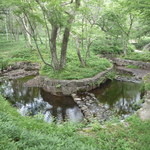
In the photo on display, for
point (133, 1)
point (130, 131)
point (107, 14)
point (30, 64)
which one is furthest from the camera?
point (107, 14)

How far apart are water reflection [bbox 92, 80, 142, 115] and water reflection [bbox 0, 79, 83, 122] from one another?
75.4 inches

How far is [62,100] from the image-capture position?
10.7 m

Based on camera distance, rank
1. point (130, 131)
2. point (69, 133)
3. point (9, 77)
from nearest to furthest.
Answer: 1. point (69, 133)
2. point (130, 131)
3. point (9, 77)

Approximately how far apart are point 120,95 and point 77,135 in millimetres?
6643

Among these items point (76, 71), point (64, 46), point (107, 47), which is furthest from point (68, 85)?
point (107, 47)

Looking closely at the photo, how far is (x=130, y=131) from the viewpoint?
5.91 metres

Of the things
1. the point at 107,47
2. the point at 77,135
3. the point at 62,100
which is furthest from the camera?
the point at 107,47

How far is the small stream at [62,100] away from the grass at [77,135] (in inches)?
101

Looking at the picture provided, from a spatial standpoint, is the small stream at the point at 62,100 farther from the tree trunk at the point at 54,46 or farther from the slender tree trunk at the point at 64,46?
the slender tree trunk at the point at 64,46

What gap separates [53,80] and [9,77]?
5301 millimetres

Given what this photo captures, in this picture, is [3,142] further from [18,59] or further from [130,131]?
[18,59]

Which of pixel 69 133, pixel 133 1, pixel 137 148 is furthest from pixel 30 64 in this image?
pixel 137 148

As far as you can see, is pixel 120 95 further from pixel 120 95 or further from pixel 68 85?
pixel 68 85

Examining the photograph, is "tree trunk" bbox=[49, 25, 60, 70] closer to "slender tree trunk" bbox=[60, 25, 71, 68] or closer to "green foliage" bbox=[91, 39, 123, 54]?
"slender tree trunk" bbox=[60, 25, 71, 68]
